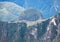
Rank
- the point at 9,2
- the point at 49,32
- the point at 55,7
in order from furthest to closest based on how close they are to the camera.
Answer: the point at 9,2, the point at 55,7, the point at 49,32

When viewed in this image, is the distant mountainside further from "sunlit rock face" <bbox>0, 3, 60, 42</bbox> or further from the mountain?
the mountain

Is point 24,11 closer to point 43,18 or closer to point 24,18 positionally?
point 24,18

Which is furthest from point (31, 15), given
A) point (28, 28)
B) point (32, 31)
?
point (32, 31)

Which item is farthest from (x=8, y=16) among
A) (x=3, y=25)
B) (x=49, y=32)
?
(x=49, y=32)

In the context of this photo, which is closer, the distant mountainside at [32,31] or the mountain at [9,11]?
the distant mountainside at [32,31]

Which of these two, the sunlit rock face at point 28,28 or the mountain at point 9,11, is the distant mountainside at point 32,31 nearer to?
the sunlit rock face at point 28,28

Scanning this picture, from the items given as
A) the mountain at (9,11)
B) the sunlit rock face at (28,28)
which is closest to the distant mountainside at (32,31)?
the sunlit rock face at (28,28)

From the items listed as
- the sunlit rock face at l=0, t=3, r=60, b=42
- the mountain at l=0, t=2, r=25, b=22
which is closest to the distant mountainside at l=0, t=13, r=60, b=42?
the sunlit rock face at l=0, t=3, r=60, b=42
